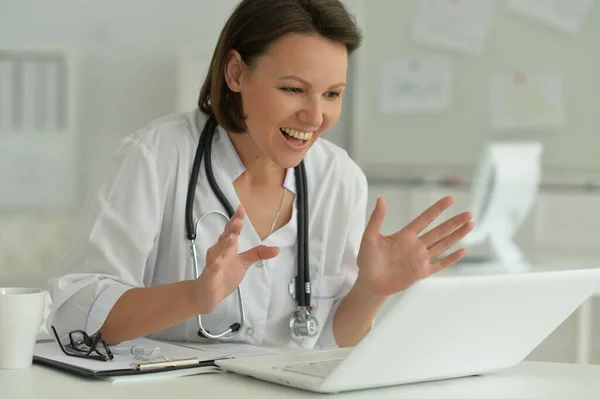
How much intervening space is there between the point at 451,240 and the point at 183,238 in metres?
0.46

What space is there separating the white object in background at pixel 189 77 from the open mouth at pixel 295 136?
214cm

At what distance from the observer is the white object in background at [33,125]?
147 inches

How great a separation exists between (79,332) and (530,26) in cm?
272

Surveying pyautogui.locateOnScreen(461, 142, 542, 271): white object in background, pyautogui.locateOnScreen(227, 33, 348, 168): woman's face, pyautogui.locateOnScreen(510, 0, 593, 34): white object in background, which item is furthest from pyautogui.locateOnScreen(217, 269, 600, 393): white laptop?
pyautogui.locateOnScreen(510, 0, 593, 34): white object in background

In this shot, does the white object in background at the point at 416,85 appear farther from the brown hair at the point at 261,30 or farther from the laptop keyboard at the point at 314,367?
the laptop keyboard at the point at 314,367

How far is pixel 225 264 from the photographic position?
123cm

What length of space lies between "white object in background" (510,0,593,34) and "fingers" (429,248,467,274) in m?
2.40

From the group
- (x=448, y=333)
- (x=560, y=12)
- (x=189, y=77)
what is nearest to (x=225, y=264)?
(x=448, y=333)

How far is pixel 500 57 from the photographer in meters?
3.64

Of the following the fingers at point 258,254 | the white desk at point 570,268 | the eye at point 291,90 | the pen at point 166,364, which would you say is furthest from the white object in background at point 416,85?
the pen at point 166,364

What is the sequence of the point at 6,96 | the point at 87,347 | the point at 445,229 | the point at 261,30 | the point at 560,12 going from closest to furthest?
the point at 87,347
the point at 445,229
the point at 261,30
the point at 560,12
the point at 6,96

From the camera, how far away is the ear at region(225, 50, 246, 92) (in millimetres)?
1604

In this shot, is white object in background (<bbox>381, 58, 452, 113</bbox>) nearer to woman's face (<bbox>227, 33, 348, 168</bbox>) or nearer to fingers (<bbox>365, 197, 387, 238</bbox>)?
woman's face (<bbox>227, 33, 348, 168</bbox>)

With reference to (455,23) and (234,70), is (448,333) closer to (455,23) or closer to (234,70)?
(234,70)
